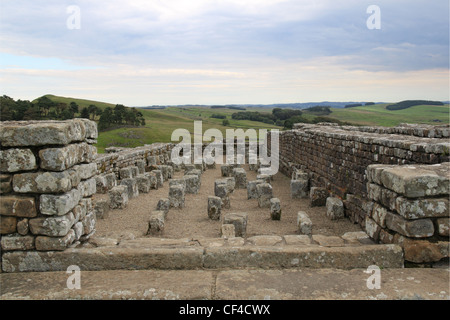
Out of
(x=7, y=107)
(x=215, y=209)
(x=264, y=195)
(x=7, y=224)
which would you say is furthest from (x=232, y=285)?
(x=7, y=107)

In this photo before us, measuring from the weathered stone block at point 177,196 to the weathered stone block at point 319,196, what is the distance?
400cm

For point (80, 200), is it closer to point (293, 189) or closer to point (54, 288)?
point (54, 288)

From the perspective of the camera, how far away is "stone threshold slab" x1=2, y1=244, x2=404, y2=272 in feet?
13.6

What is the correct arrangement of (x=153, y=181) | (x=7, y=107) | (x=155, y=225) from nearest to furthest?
(x=155, y=225), (x=153, y=181), (x=7, y=107)

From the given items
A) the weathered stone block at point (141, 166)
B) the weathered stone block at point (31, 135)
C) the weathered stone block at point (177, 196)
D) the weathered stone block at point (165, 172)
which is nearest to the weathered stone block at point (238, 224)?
the weathered stone block at point (177, 196)

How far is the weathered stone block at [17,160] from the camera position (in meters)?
4.11

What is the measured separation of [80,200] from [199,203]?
6.22 metres

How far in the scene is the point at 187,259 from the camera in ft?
13.8

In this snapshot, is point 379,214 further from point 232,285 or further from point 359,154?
→ point 359,154

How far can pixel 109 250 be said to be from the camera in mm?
4277

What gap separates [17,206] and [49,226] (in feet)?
1.51
